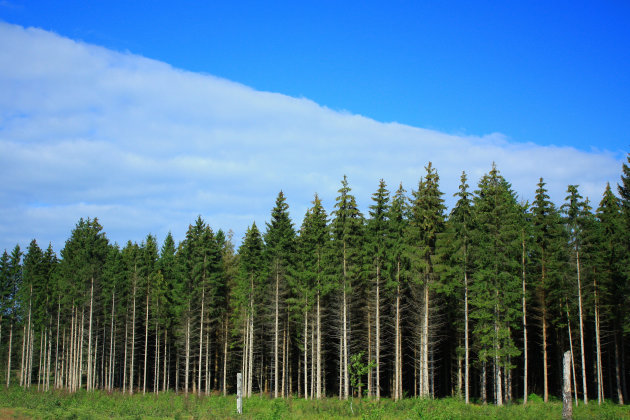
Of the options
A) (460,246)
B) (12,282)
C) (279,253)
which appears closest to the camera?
(460,246)

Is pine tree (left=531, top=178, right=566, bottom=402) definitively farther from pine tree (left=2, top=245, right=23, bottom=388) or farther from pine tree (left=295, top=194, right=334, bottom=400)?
pine tree (left=2, top=245, right=23, bottom=388)

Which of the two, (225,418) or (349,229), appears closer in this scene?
(225,418)

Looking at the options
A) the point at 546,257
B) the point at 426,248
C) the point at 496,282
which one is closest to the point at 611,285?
the point at 546,257

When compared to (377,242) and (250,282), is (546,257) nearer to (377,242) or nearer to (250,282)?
(377,242)

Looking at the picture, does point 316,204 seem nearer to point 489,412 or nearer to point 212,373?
point 489,412

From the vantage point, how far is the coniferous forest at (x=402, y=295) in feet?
116

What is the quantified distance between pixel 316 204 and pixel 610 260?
2380cm

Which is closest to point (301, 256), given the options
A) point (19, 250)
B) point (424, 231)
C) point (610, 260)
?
point (424, 231)

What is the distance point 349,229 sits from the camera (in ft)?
129

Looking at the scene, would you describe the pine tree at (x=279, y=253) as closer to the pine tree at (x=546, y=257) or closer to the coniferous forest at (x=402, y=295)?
the coniferous forest at (x=402, y=295)

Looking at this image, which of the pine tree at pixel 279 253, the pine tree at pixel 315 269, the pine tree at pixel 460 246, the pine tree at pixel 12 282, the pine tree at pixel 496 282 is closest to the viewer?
the pine tree at pixel 496 282

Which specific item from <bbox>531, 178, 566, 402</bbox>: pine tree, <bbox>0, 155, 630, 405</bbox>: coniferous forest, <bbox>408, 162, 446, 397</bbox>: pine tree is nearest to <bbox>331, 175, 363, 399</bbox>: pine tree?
<bbox>0, 155, 630, 405</bbox>: coniferous forest

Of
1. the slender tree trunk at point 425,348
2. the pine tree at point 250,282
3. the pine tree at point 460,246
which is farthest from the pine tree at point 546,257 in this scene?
the pine tree at point 250,282

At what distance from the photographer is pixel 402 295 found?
3978 centimetres
